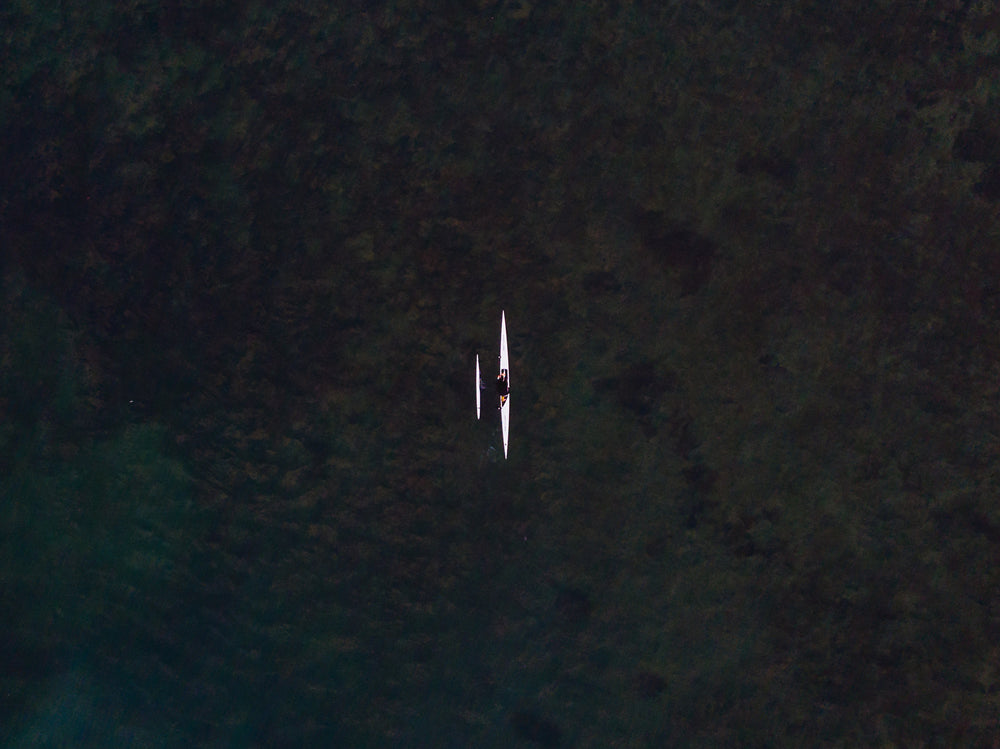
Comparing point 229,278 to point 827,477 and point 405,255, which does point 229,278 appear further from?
point 827,477

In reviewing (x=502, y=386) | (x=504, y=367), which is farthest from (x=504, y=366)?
(x=502, y=386)

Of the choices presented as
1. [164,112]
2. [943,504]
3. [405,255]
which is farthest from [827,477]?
[164,112]

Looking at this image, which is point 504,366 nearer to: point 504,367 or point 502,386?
point 504,367

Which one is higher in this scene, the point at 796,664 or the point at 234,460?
the point at 234,460

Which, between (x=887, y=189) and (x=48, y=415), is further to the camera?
(x=48, y=415)
